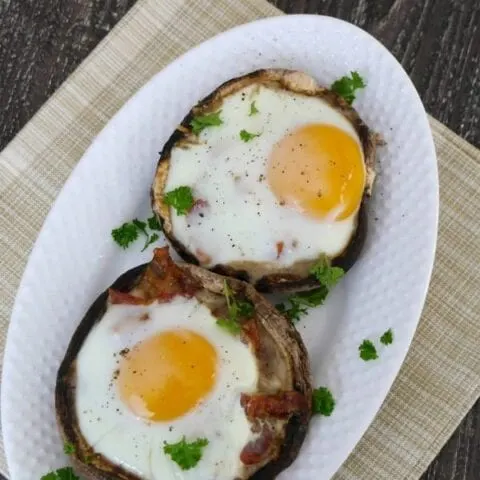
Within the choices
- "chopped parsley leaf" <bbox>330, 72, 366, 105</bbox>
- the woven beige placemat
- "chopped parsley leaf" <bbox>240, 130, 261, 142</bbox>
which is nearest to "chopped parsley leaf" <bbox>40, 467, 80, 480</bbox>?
the woven beige placemat

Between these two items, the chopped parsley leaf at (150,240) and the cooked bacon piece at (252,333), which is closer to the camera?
the cooked bacon piece at (252,333)

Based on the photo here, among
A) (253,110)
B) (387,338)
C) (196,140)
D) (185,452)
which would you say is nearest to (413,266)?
(387,338)

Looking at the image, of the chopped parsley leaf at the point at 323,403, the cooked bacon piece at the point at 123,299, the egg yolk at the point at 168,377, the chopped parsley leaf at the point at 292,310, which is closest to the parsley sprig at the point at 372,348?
the chopped parsley leaf at the point at 323,403

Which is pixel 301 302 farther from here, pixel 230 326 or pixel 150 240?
pixel 150 240

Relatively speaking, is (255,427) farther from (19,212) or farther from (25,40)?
(25,40)

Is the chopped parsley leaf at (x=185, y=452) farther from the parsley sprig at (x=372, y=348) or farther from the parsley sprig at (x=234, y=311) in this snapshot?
the parsley sprig at (x=372, y=348)

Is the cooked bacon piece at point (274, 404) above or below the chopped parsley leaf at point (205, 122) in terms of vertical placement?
below
